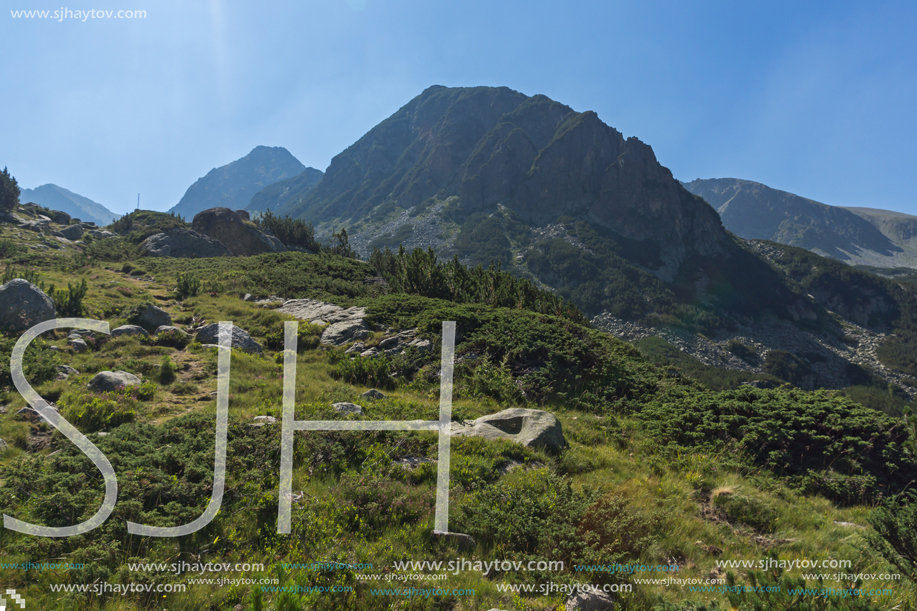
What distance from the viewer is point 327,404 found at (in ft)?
28.8

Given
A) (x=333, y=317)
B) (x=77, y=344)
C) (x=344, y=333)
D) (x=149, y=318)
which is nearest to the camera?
(x=77, y=344)

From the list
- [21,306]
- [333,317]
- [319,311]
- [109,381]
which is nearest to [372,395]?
[109,381]

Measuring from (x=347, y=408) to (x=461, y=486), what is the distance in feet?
12.4

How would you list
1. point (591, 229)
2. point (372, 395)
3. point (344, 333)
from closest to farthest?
point (372, 395) < point (344, 333) < point (591, 229)

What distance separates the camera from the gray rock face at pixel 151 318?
45.9ft

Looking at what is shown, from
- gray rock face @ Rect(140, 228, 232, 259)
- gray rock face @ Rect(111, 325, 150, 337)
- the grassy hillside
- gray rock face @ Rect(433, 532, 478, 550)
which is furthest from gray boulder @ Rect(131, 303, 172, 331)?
gray rock face @ Rect(140, 228, 232, 259)

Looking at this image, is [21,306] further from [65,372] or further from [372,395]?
[372,395]

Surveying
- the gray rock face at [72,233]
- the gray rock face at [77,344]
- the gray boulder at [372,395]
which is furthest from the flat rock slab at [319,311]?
the gray rock face at [72,233]

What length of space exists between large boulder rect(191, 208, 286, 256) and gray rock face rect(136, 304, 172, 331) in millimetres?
30474

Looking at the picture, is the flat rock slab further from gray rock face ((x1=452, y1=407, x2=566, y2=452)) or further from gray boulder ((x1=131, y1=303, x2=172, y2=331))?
gray rock face ((x1=452, y1=407, x2=566, y2=452))

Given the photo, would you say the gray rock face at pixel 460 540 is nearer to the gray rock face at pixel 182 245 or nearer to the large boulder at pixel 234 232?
the gray rock face at pixel 182 245

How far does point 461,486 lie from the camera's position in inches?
244

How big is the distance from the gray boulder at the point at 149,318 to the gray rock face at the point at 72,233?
116ft

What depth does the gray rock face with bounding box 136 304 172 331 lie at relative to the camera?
13992 mm
